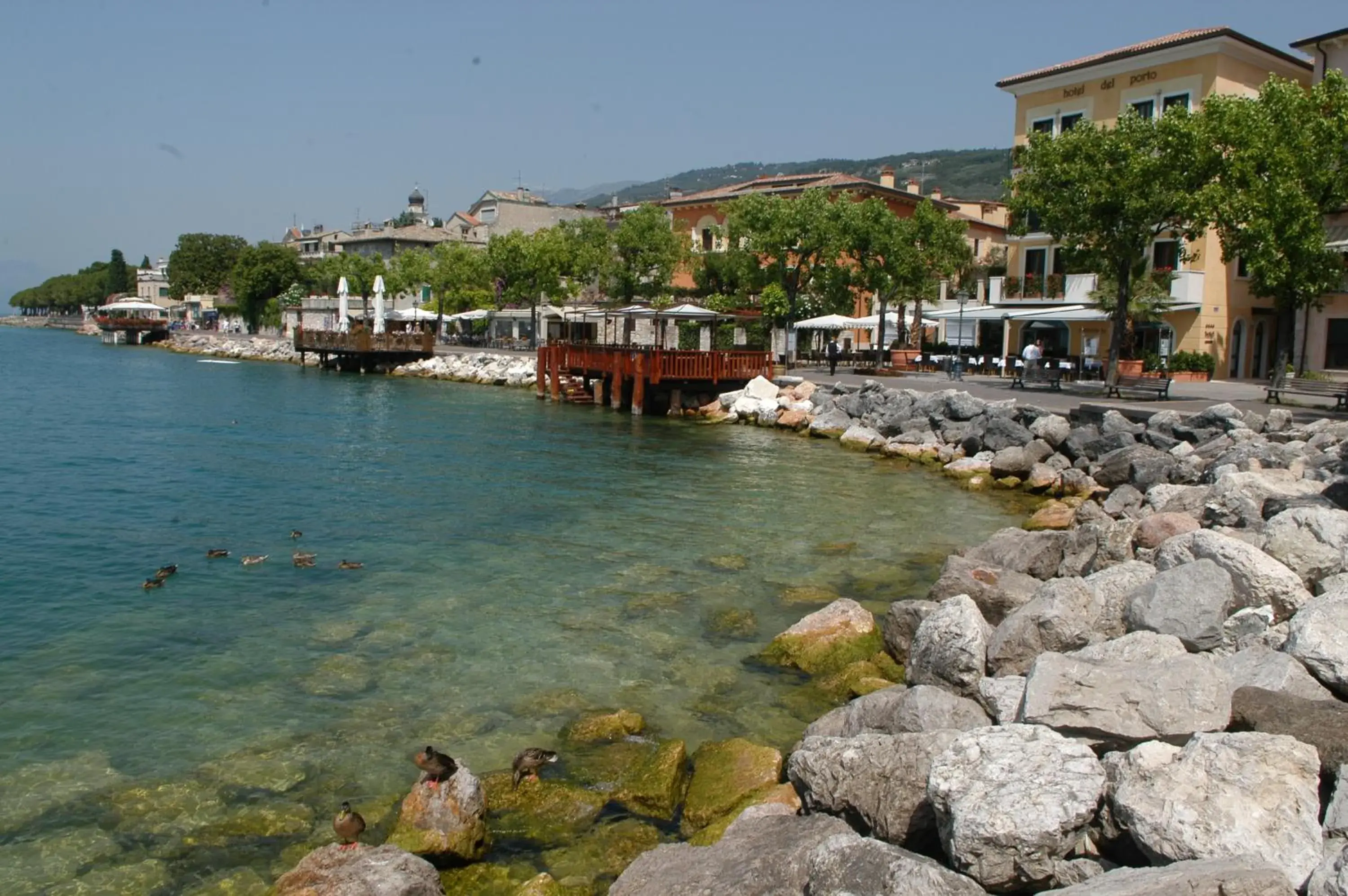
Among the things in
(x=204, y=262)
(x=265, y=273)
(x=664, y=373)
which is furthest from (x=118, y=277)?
(x=664, y=373)

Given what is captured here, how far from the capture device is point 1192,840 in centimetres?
521

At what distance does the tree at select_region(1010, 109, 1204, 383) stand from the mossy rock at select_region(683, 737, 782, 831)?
23.0 metres

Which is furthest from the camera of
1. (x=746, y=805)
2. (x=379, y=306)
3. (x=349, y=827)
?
(x=379, y=306)

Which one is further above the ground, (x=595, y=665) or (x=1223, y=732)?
(x=1223, y=732)

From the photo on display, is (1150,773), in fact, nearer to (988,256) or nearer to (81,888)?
(81,888)

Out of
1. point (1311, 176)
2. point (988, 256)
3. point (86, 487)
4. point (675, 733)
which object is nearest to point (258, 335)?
point (988, 256)

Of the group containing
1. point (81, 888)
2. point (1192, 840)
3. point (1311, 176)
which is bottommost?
point (81, 888)

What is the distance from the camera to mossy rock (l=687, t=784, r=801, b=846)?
6.96 meters

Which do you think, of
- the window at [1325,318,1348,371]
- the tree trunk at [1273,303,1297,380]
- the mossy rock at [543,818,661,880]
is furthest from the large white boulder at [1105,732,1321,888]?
the window at [1325,318,1348,371]

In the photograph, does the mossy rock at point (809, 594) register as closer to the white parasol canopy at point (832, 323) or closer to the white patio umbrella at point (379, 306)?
the white parasol canopy at point (832, 323)

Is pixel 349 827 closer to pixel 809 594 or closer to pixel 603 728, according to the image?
pixel 603 728

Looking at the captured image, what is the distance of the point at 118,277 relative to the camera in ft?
557

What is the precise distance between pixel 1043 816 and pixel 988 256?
199ft

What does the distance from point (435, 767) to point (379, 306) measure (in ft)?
184
